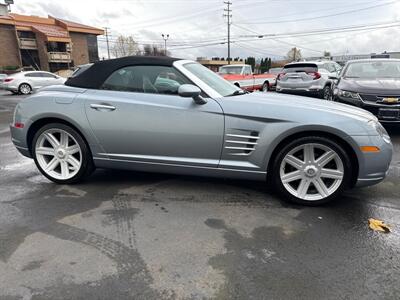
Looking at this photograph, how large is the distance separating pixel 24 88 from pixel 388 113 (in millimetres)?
20100

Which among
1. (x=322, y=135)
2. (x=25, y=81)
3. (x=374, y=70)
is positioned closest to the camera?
(x=322, y=135)

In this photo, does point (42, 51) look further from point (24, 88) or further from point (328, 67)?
point (328, 67)

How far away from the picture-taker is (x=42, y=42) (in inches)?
1747

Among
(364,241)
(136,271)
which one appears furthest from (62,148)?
(364,241)

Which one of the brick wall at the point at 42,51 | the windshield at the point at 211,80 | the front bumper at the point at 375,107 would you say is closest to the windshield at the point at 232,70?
the front bumper at the point at 375,107

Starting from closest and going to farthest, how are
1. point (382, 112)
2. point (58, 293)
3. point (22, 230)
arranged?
point (58, 293)
point (22, 230)
point (382, 112)

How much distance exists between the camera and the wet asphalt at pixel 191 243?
2.25m

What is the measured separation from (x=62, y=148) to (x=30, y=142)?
46cm

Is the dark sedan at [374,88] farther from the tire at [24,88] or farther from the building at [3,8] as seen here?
the building at [3,8]

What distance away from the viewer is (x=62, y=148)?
13.5ft

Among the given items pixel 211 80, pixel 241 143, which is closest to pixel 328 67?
pixel 211 80

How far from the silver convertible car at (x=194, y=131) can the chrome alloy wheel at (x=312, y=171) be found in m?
0.01

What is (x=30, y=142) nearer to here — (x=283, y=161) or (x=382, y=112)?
(x=283, y=161)

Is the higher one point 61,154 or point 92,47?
point 92,47
